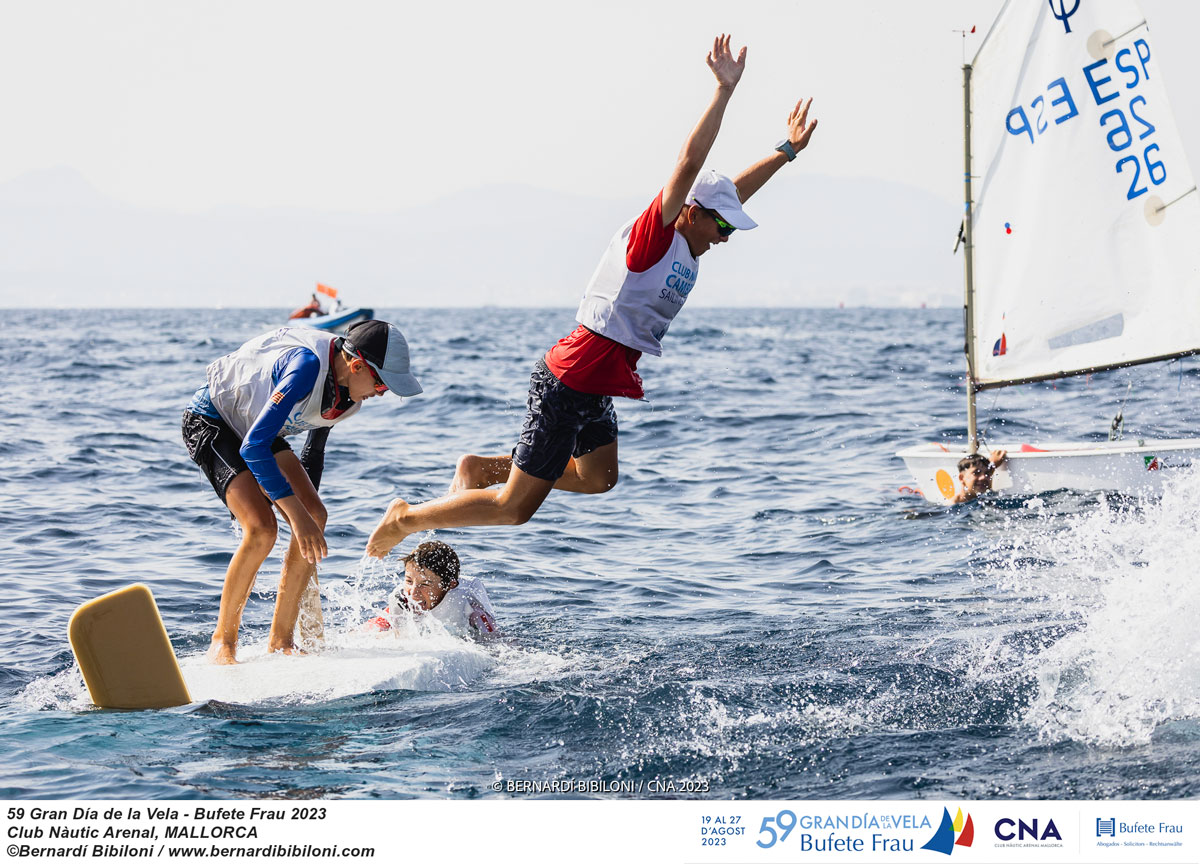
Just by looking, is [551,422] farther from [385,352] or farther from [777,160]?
[777,160]

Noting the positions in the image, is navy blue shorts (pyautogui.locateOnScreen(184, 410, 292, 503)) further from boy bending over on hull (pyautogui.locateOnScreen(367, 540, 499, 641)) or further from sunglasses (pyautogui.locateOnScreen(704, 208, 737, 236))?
sunglasses (pyautogui.locateOnScreen(704, 208, 737, 236))

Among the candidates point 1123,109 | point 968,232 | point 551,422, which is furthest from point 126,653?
point 1123,109

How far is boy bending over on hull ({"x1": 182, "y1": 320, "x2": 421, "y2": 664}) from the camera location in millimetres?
6895

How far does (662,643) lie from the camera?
28.6ft

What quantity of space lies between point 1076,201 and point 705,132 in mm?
9803

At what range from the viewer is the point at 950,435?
20.4m

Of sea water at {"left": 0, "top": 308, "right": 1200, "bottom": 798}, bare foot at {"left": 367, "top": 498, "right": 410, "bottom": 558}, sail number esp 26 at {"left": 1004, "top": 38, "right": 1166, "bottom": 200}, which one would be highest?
sail number esp 26 at {"left": 1004, "top": 38, "right": 1166, "bottom": 200}

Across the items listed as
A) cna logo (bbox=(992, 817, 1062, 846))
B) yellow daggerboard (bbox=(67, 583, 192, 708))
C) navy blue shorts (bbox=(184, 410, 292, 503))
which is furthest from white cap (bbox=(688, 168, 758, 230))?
yellow daggerboard (bbox=(67, 583, 192, 708))

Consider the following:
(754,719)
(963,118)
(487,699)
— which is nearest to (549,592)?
(487,699)

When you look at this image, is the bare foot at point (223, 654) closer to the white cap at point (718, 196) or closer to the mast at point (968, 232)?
the white cap at point (718, 196)

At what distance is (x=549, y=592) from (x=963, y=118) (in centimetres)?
857

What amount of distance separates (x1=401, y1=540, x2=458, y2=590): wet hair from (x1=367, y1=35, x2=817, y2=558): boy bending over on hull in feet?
2.16

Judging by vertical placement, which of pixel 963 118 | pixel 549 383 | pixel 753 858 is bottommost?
pixel 753 858

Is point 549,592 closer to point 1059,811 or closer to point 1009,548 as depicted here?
point 1009,548
